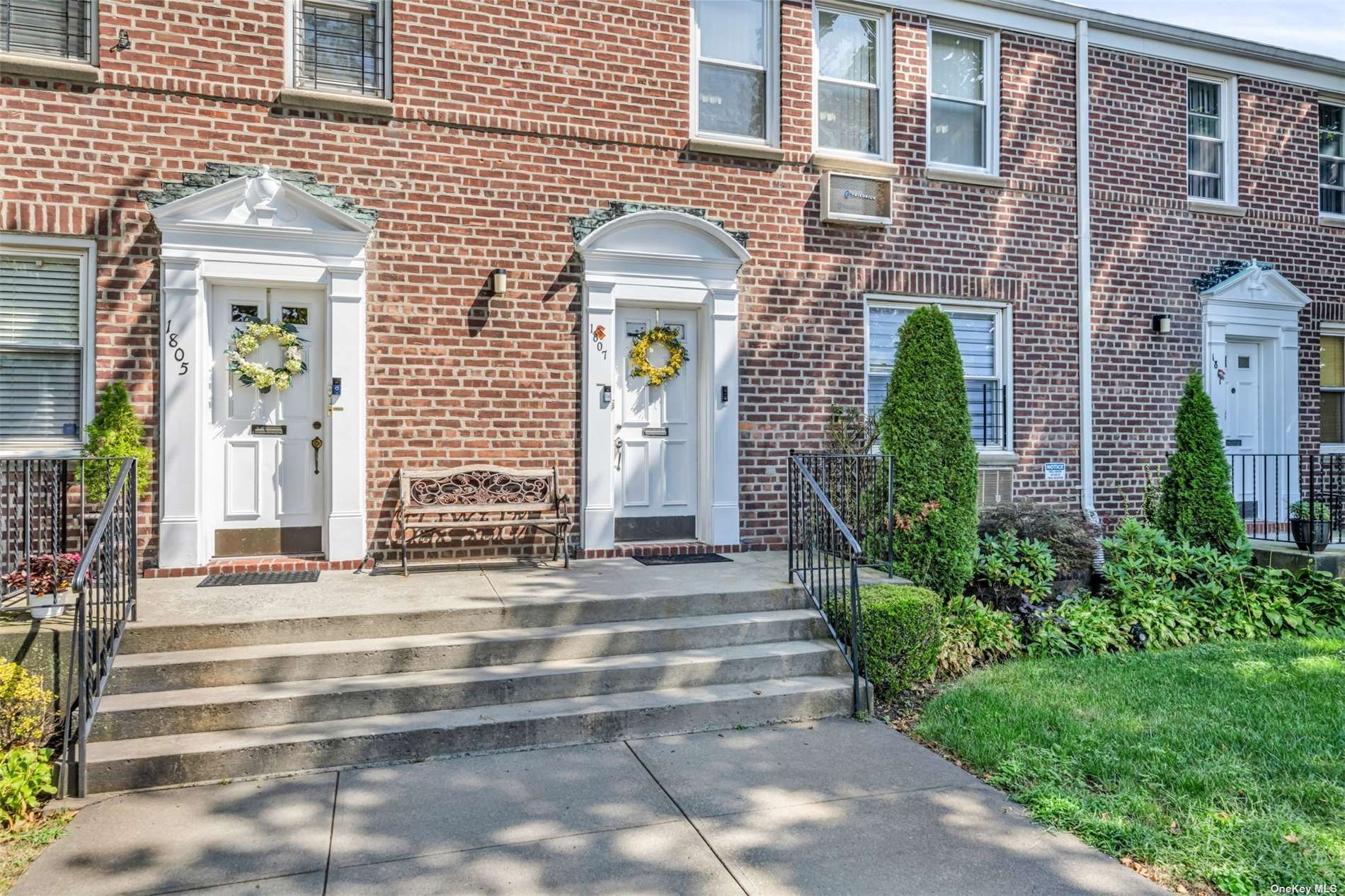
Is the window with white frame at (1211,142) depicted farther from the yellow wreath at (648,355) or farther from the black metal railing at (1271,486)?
the yellow wreath at (648,355)

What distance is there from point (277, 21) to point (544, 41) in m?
2.00

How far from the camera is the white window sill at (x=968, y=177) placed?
8.29 meters

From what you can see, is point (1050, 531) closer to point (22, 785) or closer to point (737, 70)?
point (737, 70)

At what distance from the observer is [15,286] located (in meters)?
6.09

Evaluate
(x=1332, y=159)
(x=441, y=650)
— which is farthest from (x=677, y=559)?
(x=1332, y=159)

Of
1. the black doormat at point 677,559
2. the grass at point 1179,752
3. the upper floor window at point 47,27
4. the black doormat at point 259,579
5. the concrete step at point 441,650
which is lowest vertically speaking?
the grass at point 1179,752

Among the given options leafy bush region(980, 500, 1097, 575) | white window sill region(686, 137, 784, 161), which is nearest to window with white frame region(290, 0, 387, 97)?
white window sill region(686, 137, 784, 161)

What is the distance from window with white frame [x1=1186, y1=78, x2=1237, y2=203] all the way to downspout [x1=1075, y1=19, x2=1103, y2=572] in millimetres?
1526

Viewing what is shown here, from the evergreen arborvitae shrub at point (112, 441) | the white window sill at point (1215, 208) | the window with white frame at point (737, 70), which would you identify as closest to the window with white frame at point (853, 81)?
the window with white frame at point (737, 70)

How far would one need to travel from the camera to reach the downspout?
8.70 metres

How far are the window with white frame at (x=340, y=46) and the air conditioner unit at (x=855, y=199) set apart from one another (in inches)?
151

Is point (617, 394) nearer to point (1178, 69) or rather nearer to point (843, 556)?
point (843, 556)

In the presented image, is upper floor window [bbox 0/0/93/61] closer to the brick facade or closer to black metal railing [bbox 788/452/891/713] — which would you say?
the brick facade

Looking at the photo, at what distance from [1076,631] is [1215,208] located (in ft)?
18.3
